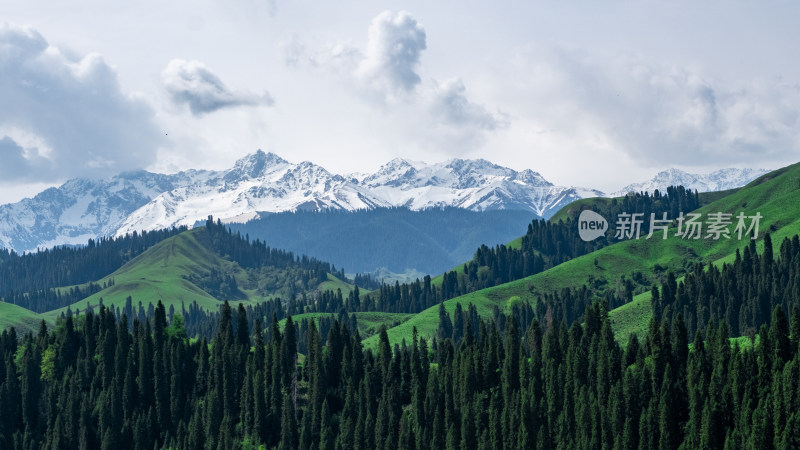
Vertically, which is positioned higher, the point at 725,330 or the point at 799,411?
the point at 725,330

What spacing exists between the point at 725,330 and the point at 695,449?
24363mm

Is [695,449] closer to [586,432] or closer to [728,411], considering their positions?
[728,411]

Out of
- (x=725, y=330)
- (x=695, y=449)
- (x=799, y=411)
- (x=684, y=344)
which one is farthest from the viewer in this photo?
(x=684, y=344)

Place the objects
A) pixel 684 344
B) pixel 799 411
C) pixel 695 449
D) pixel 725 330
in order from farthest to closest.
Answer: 1. pixel 684 344
2. pixel 725 330
3. pixel 695 449
4. pixel 799 411

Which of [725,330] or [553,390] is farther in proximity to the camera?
[553,390]

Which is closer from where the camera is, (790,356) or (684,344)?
(790,356)

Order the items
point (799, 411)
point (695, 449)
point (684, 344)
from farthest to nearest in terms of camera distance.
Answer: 1. point (684, 344)
2. point (695, 449)
3. point (799, 411)

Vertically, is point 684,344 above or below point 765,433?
above

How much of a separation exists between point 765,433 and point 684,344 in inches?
1476

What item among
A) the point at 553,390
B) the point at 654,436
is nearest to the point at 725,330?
the point at 654,436

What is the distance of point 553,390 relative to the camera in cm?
19988

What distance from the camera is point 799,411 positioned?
15788 cm

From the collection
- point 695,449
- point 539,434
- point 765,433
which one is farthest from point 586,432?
point 765,433

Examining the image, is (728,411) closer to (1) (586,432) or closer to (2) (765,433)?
(2) (765,433)
